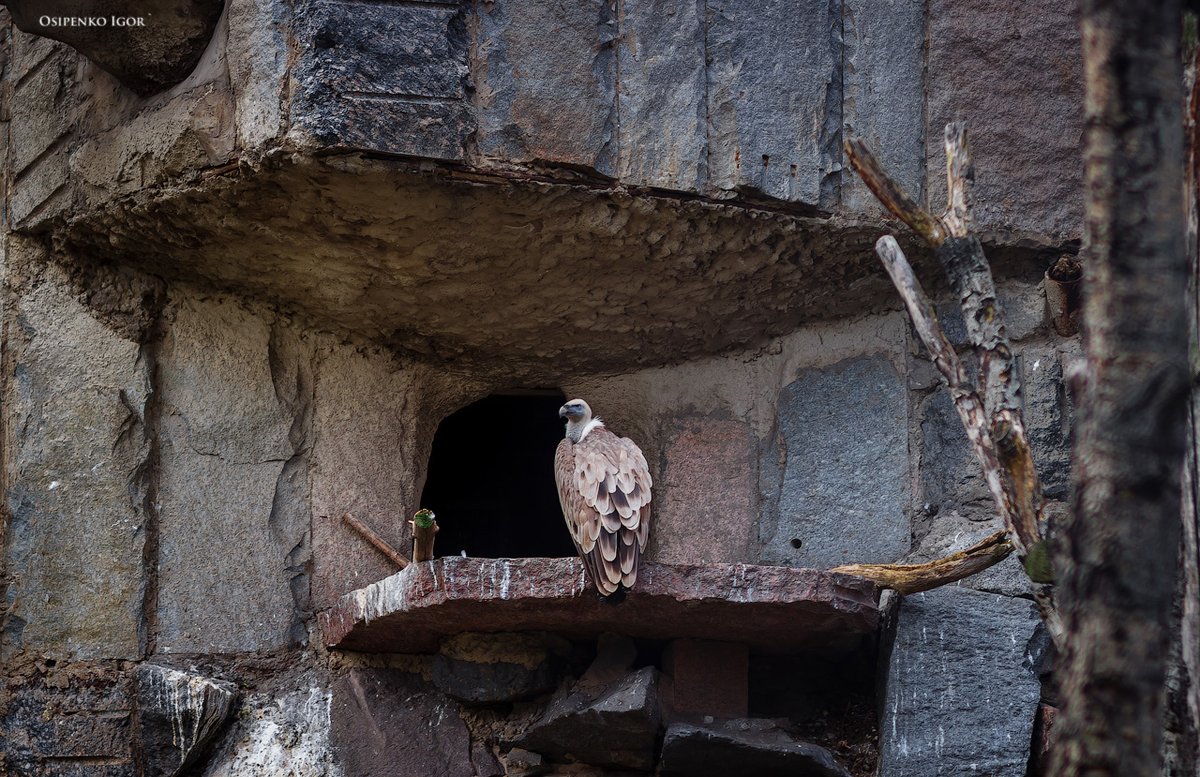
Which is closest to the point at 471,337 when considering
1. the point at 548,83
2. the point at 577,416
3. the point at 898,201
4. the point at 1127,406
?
the point at 577,416

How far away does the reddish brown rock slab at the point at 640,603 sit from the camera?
405 cm

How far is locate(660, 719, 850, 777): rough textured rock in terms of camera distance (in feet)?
13.9

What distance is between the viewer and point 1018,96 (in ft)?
15.2

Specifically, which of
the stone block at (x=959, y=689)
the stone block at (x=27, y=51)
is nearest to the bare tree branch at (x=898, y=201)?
the stone block at (x=959, y=689)

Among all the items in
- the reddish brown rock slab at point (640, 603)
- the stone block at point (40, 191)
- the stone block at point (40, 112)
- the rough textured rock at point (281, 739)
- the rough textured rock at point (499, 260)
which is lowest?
the rough textured rock at point (281, 739)

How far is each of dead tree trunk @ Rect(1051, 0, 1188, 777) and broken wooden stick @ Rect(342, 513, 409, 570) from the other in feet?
9.95

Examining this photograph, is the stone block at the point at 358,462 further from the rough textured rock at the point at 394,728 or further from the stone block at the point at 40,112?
the stone block at the point at 40,112

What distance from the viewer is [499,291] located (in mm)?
4805

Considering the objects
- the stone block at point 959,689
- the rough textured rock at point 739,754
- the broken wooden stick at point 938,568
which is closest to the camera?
the broken wooden stick at point 938,568

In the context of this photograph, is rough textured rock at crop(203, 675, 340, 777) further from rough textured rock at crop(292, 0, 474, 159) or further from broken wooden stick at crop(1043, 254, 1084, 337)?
broken wooden stick at crop(1043, 254, 1084, 337)

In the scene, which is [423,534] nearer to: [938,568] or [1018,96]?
[938,568]

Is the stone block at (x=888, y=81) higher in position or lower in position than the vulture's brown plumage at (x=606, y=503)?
higher

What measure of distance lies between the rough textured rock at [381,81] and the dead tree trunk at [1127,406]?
7.37 feet

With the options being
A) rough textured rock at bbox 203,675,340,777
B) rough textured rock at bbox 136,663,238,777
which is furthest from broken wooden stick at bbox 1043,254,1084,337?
rough textured rock at bbox 136,663,238,777
